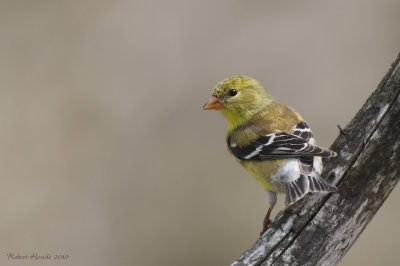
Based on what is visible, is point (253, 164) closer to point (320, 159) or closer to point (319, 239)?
point (320, 159)

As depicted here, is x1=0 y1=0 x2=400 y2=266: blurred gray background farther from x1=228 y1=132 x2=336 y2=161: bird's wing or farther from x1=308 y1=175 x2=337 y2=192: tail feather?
x1=308 y1=175 x2=337 y2=192: tail feather

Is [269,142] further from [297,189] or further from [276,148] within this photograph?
[297,189]

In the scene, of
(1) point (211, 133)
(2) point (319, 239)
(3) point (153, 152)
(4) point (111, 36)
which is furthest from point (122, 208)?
(2) point (319, 239)

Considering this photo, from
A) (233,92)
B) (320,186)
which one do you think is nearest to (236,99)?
(233,92)

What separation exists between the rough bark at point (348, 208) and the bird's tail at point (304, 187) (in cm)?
11

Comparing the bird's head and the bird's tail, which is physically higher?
the bird's head

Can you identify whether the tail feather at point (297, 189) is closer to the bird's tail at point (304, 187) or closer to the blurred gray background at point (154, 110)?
the bird's tail at point (304, 187)

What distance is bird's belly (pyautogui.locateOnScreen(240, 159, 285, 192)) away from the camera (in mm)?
5457

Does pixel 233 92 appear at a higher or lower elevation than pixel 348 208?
higher

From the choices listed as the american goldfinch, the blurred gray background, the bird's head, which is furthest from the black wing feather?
the blurred gray background

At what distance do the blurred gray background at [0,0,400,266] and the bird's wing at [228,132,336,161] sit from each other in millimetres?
3360

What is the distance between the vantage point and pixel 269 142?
549 centimetres

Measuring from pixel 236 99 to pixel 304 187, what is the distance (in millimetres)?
1689

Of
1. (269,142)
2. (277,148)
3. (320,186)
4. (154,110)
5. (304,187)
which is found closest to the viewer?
(320,186)
